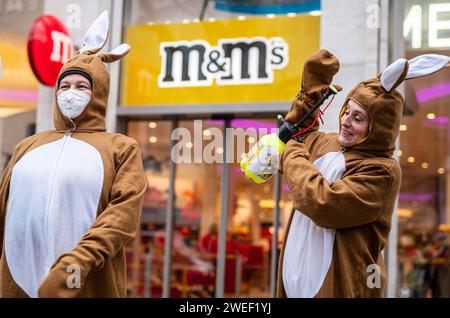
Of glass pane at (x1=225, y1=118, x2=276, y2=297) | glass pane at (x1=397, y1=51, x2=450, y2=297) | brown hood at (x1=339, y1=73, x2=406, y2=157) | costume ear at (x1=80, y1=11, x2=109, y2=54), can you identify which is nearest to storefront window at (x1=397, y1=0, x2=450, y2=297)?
glass pane at (x1=397, y1=51, x2=450, y2=297)

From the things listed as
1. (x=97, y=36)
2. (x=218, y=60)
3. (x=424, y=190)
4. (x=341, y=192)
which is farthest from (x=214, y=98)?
(x=424, y=190)

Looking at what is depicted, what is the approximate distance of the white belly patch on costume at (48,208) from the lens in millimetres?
3801

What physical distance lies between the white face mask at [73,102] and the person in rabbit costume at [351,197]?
3.74 feet

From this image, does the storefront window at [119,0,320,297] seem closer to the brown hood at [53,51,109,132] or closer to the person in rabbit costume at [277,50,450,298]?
the brown hood at [53,51,109,132]

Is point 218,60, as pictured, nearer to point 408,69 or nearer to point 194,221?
point 194,221

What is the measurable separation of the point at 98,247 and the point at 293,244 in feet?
3.26

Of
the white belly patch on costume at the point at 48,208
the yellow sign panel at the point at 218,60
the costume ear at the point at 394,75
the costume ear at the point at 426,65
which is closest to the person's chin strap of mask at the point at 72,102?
the white belly patch on costume at the point at 48,208

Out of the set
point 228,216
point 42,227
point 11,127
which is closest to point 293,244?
point 42,227

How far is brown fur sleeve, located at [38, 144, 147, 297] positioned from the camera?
136 inches

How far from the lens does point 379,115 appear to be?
3691mm

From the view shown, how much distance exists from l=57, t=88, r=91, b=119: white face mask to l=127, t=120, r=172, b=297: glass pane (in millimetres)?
4043

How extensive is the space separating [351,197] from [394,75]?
648 mm

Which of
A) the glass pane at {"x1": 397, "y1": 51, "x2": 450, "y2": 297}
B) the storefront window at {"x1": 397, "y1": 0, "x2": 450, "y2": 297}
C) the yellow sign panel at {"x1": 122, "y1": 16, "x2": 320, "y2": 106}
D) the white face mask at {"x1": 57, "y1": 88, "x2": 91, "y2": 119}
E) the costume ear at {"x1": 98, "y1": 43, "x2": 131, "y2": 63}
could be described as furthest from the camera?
the glass pane at {"x1": 397, "y1": 51, "x2": 450, "y2": 297}

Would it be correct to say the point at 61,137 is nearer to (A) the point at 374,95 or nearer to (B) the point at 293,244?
(B) the point at 293,244
